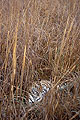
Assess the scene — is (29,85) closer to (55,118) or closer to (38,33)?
(55,118)

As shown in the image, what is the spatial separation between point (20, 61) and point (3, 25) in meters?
0.48

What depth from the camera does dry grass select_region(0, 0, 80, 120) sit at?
130cm

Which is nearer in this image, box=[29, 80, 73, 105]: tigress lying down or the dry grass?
the dry grass

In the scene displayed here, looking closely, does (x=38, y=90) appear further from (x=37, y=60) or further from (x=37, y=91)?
(x=37, y=60)

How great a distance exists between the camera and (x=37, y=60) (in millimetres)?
1764

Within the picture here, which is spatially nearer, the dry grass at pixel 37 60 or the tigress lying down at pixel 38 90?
the dry grass at pixel 37 60

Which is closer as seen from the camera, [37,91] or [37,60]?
[37,91]

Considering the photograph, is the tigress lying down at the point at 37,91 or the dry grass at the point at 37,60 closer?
the dry grass at the point at 37,60

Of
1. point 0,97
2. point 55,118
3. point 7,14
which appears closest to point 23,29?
point 7,14

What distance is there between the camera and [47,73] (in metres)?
1.77

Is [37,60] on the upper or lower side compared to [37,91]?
upper

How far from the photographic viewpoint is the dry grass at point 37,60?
1304mm

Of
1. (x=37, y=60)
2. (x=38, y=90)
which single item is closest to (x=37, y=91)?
(x=38, y=90)

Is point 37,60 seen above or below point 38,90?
above
